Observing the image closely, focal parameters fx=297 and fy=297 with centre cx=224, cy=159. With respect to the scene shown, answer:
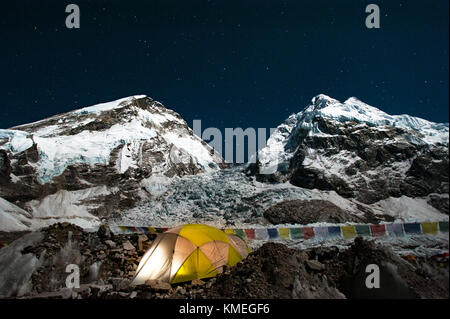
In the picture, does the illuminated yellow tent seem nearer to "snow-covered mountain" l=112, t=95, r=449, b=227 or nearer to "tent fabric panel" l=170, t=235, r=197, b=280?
"tent fabric panel" l=170, t=235, r=197, b=280

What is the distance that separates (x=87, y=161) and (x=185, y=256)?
10784cm

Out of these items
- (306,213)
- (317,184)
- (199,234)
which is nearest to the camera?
(199,234)

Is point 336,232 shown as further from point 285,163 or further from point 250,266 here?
point 285,163

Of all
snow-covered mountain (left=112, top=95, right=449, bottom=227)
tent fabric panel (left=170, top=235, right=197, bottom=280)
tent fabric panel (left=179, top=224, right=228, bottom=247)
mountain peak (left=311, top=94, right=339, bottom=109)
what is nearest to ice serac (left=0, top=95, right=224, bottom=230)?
snow-covered mountain (left=112, top=95, right=449, bottom=227)

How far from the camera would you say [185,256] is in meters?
8.77

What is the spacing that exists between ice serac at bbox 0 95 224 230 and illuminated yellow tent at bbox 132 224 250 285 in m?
71.0

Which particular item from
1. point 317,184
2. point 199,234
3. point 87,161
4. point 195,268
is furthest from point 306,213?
point 87,161

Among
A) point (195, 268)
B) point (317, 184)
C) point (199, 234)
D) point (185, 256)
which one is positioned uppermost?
point (199, 234)

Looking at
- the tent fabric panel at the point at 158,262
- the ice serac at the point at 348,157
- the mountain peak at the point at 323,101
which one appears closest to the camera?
the tent fabric panel at the point at 158,262

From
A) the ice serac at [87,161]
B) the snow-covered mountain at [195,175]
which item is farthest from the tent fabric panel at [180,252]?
the ice serac at [87,161]

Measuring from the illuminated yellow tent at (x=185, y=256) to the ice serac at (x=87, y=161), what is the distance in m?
71.0

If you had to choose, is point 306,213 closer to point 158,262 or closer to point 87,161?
point 158,262

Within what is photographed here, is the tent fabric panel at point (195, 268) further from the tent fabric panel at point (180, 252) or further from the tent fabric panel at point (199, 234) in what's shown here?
the tent fabric panel at point (199, 234)

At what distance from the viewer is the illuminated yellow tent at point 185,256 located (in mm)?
8406
